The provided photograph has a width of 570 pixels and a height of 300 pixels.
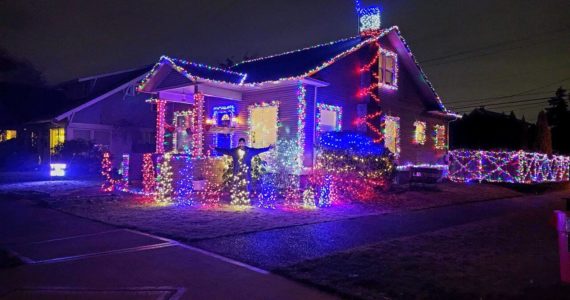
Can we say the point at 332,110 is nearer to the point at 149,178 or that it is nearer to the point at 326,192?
the point at 326,192

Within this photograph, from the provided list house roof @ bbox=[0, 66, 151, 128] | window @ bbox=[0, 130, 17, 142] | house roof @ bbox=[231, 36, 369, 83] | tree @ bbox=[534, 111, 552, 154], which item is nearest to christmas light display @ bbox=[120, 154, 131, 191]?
house roof @ bbox=[231, 36, 369, 83]

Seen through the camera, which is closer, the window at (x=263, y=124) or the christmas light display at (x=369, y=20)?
the window at (x=263, y=124)

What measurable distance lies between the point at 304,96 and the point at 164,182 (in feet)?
18.8

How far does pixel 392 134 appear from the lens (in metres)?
20.5

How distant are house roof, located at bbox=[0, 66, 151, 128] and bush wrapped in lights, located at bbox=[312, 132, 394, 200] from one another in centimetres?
1895

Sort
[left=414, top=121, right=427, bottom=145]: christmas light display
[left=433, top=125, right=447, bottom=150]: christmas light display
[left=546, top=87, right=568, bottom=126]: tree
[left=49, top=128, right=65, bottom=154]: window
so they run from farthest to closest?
[left=546, top=87, right=568, bottom=126]: tree, [left=49, top=128, right=65, bottom=154]: window, [left=433, top=125, right=447, bottom=150]: christmas light display, [left=414, top=121, right=427, bottom=145]: christmas light display

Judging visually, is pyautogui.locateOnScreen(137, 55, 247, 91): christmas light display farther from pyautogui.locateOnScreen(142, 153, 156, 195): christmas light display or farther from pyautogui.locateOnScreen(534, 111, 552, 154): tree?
pyautogui.locateOnScreen(534, 111, 552, 154): tree

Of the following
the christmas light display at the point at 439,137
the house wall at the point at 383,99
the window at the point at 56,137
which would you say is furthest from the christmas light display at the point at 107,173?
the christmas light display at the point at 439,137

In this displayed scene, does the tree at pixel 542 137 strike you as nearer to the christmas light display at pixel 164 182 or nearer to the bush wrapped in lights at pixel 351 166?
the bush wrapped in lights at pixel 351 166

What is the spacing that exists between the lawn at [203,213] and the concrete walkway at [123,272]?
3.00 ft

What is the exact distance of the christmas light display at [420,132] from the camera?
2203 cm

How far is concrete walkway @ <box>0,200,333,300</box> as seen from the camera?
16.8 ft

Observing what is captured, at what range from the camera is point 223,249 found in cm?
713

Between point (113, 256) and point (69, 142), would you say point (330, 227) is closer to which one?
point (113, 256)
